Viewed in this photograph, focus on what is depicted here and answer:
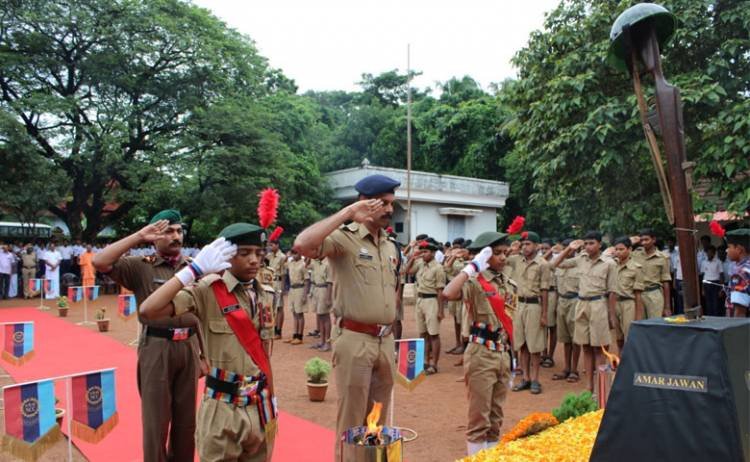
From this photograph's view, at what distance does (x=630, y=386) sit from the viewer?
2.37m

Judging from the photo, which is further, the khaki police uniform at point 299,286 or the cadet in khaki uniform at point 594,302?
the khaki police uniform at point 299,286

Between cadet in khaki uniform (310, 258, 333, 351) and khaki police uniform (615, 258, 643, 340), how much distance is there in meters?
4.75

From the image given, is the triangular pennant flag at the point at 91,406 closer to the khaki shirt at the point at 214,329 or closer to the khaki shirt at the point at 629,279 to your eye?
the khaki shirt at the point at 214,329

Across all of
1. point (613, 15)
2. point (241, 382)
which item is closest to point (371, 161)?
point (613, 15)

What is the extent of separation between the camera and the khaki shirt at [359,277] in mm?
3840

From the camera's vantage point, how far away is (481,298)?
15.4 ft

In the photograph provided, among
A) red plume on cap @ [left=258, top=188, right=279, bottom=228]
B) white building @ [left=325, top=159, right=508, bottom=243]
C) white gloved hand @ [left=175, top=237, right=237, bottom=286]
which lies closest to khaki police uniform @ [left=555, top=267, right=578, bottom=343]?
red plume on cap @ [left=258, top=188, right=279, bottom=228]

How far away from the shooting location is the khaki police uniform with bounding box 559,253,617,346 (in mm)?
7246

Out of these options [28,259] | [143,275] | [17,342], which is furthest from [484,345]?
[28,259]

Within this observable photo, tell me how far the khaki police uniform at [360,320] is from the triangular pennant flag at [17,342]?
415 cm

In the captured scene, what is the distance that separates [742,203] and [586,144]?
2.31m

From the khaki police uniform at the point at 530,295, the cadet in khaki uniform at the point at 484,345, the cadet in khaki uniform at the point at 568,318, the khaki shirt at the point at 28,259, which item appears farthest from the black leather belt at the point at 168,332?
the khaki shirt at the point at 28,259

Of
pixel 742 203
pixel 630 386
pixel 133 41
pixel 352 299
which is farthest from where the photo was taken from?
pixel 133 41

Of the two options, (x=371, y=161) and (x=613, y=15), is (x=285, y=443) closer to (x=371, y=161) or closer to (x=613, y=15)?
(x=613, y=15)
